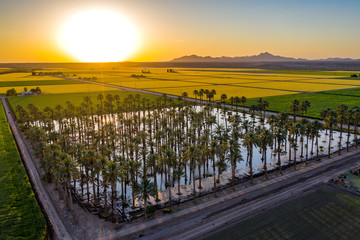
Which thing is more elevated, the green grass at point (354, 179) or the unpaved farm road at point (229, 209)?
the green grass at point (354, 179)

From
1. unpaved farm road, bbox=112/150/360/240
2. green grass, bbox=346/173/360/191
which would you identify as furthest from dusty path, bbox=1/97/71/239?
green grass, bbox=346/173/360/191

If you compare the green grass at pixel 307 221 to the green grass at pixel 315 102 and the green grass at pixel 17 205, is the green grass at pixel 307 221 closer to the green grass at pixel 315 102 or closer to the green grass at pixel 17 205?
the green grass at pixel 17 205

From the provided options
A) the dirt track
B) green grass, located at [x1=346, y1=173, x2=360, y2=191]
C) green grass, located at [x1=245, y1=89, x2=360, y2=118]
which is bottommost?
the dirt track

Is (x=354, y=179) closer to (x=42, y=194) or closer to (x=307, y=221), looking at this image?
(x=307, y=221)

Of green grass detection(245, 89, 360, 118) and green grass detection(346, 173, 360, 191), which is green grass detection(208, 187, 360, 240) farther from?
green grass detection(245, 89, 360, 118)

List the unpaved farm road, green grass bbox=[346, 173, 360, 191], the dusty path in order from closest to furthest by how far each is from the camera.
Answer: the unpaved farm road → the dusty path → green grass bbox=[346, 173, 360, 191]

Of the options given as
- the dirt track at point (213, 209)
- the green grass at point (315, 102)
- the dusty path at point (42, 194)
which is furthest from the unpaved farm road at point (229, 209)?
the green grass at point (315, 102)

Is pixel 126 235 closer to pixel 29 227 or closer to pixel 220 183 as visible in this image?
pixel 29 227
